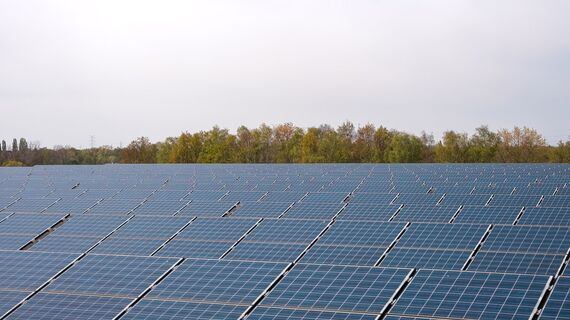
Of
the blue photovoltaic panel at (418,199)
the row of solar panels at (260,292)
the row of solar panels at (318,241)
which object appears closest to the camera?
the row of solar panels at (260,292)

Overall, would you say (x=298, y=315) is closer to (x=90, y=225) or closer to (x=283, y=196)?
(x=90, y=225)

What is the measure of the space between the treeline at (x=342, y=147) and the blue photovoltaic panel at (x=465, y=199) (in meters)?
69.7

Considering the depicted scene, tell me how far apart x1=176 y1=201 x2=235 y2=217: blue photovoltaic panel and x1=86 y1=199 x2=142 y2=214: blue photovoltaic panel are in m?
2.57

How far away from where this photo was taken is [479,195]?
3347 cm

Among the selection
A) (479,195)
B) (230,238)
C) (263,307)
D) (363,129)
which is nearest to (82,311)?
(263,307)

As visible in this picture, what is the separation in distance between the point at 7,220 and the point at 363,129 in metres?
94.9

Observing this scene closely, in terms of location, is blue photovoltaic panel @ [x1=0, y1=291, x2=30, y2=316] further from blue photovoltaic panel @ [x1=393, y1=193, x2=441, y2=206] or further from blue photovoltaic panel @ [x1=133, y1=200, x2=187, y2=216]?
blue photovoltaic panel @ [x1=393, y1=193, x2=441, y2=206]

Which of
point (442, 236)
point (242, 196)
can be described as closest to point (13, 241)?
point (242, 196)

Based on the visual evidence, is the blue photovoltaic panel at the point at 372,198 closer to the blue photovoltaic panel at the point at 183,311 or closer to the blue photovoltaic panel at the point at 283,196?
the blue photovoltaic panel at the point at 283,196

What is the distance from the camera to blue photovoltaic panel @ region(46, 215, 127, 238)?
24766 millimetres

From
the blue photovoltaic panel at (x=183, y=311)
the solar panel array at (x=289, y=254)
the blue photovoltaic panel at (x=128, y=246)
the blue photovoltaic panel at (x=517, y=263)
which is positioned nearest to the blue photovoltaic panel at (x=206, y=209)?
the solar panel array at (x=289, y=254)

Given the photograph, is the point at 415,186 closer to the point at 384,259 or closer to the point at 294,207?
the point at 294,207

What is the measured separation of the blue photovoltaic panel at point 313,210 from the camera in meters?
28.3

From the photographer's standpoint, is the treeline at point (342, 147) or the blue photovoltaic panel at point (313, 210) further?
the treeline at point (342, 147)
